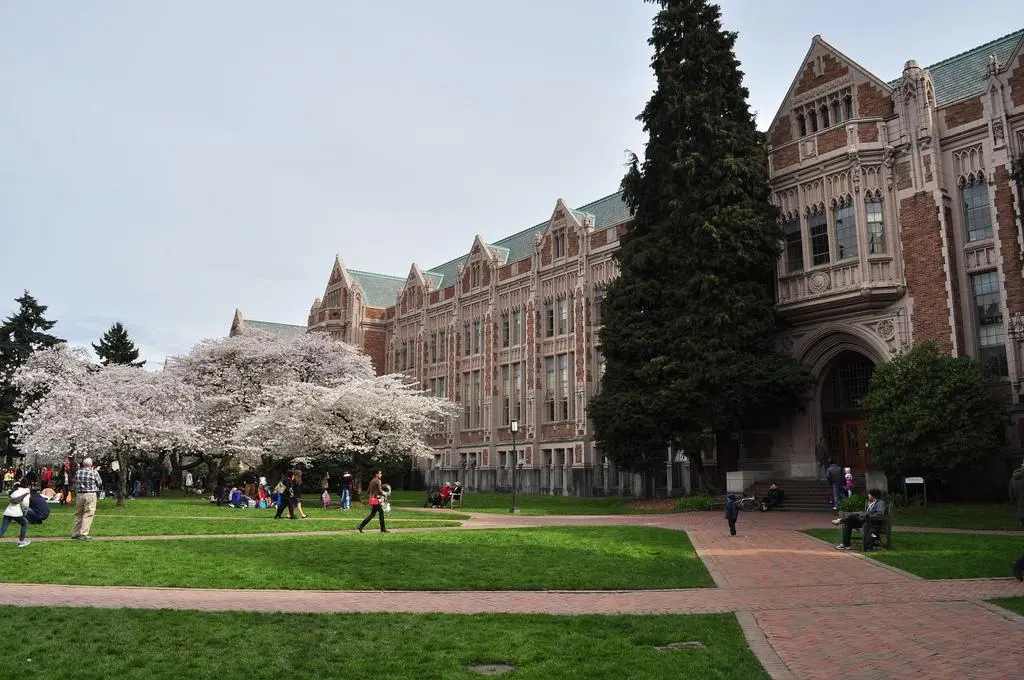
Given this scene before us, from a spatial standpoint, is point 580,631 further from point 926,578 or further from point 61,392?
point 61,392

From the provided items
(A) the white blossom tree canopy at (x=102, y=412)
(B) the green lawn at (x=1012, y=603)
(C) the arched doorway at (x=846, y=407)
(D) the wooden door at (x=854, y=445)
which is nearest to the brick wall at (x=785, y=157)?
(C) the arched doorway at (x=846, y=407)

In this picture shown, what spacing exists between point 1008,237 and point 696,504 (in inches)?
598

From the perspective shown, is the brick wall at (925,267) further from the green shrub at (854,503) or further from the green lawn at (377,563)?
the green lawn at (377,563)

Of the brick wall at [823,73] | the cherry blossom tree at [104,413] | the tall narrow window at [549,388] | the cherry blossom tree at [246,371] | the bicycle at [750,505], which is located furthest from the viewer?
the tall narrow window at [549,388]

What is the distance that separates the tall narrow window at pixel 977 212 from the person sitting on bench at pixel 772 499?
1237cm

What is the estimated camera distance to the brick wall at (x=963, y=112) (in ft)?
103

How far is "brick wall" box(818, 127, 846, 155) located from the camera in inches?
1357

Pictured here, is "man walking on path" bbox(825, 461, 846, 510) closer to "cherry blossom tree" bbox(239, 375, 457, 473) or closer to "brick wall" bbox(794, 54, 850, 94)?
"brick wall" bbox(794, 54, 850, 94)

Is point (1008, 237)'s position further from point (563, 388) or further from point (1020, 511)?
point (563, 388)

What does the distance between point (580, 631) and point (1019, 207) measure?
25463mm

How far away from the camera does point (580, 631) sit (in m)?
9.14

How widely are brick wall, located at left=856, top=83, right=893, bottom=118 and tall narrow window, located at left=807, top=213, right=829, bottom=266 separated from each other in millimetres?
4665

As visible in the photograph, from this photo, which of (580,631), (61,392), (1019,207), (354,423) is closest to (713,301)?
(1019,207)

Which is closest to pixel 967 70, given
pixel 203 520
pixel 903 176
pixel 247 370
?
pixel 903 176
